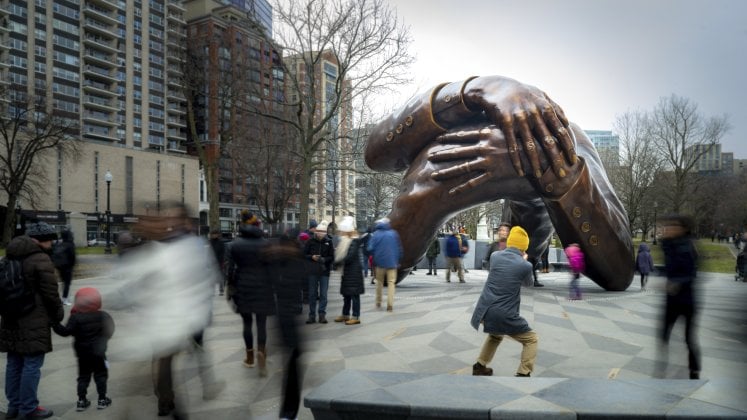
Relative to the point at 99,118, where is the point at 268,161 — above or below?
below

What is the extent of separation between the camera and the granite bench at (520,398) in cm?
335

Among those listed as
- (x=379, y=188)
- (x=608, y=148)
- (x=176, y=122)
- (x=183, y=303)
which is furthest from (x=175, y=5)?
(x=183, y=303)

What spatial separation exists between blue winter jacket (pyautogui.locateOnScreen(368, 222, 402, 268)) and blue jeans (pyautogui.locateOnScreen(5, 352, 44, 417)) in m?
5.62

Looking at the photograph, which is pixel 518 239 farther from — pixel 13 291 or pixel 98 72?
pixel 98 72

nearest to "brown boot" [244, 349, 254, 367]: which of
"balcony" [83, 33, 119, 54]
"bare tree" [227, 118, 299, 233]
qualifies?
"bare tree" [227, 118, 299, 233]

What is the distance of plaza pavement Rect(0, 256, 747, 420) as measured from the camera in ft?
14.4

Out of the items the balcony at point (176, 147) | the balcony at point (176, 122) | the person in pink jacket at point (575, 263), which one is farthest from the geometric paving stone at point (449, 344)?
the balcony at point (176, 122)

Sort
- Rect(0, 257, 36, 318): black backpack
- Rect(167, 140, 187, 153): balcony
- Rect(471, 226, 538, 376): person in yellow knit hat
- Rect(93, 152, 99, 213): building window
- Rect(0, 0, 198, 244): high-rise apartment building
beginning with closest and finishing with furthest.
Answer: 1. Rect(0, 257, 36, 318): black backpack
2. Rect(471, 226, 538, 376): person in yellow knit hat
3. Rect(0, 0, 198, 244): high-rise apartment building
4. Rect(93, 152, 99, 213): building window
5. Rect(167, 140, 187, 153): balcony

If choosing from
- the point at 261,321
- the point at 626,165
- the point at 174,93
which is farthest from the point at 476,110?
the point at 174,93

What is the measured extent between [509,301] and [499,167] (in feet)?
14.8

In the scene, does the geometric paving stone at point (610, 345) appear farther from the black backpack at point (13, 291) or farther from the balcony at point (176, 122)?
the balcony at point (176, 122)

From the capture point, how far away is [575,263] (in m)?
9.37

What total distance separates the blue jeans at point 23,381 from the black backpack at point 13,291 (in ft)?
1.30

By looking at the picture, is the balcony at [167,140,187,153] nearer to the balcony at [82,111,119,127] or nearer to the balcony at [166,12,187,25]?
the balcony at [82,111,119,127]
